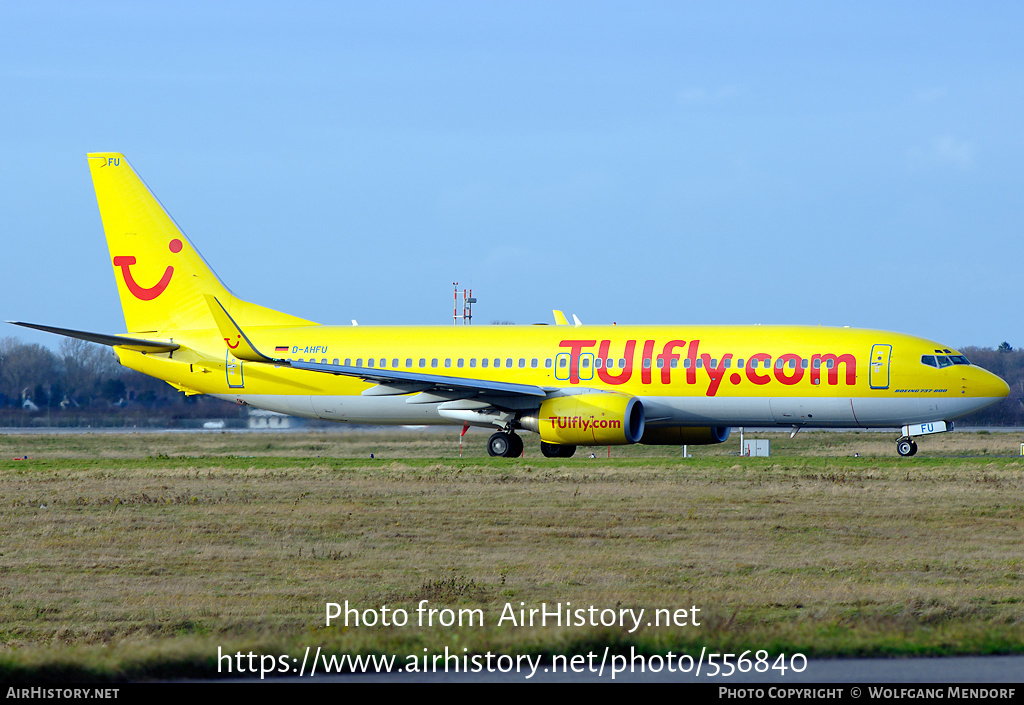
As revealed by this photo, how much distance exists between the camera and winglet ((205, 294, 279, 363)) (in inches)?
1173

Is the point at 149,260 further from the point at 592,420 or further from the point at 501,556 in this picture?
the point at 501,556

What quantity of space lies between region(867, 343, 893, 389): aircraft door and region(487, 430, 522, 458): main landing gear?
9008mm

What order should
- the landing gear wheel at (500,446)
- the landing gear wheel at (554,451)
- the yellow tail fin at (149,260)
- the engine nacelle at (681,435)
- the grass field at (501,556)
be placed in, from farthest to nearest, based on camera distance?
the yellow tail fin at (149,260) < the engine nacelle at (681,435) < the landing gear wheel at (554,451) < the landing gear wheel at (500,446) < the grass field at (501,556)

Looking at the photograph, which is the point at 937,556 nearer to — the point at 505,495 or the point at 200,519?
the point at 505,495

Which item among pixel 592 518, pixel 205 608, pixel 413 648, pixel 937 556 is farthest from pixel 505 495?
pixel 413 648

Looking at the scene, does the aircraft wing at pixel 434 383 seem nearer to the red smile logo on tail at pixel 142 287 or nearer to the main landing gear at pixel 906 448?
the red smile logo on tail at pixel 142 287

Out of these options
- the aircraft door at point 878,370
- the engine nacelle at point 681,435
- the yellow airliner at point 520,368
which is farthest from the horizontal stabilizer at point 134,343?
the aircraft door at point 878,370

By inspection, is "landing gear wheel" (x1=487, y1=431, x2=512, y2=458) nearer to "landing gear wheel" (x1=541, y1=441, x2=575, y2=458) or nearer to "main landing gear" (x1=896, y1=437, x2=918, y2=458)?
"landing gear wheel" (x1=541, y1=441, x2=575, y2=458)

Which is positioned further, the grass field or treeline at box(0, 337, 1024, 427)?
treeline at box(0, 337, 1024, 427)

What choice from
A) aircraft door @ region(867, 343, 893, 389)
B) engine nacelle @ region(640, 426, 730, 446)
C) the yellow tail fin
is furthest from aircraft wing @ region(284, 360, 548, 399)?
aircraft door @ region(867, 343, 893, 389)

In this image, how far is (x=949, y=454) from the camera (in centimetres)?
3516

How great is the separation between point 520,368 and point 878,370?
9.06 meters

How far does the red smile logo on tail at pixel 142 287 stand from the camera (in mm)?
35406

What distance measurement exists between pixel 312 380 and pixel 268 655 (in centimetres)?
2602
